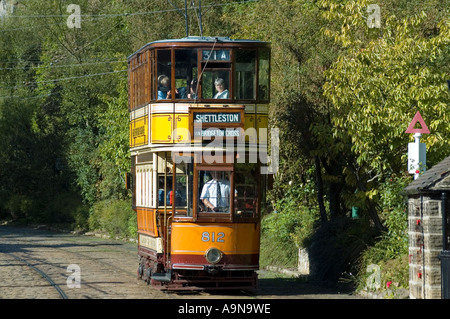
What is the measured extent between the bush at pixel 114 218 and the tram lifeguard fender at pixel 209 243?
21715 millimetres

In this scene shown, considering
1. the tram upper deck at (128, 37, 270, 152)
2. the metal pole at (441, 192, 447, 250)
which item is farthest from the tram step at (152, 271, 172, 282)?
the metal pole at (441, 192, 447, 250)

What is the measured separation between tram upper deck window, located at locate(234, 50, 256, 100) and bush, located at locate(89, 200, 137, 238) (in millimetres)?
21763

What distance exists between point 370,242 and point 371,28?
199 inches

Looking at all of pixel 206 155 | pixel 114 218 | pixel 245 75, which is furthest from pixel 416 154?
pixel 114 218

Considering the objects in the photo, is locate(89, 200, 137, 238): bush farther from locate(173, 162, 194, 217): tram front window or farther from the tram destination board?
the tram destination board

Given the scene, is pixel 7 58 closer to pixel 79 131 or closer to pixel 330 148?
pixel 79 131

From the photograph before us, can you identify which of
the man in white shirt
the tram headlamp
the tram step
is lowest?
the tram step

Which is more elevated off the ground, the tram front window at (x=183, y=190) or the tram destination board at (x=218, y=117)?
the tram destination board at (x=218, y=117)

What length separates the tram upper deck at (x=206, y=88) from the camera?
64.0 feet

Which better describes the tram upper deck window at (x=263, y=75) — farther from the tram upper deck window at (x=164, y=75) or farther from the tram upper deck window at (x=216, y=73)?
the tram upper deck window at (x=164, y=75)

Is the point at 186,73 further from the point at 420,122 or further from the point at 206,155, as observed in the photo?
the point at 420,122

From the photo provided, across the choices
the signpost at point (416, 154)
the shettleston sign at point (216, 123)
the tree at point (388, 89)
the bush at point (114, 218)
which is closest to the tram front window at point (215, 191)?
the shettleston sign at point (216, 123)

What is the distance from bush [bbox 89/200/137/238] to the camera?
42281 mm

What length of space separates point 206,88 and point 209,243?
11.0ft
